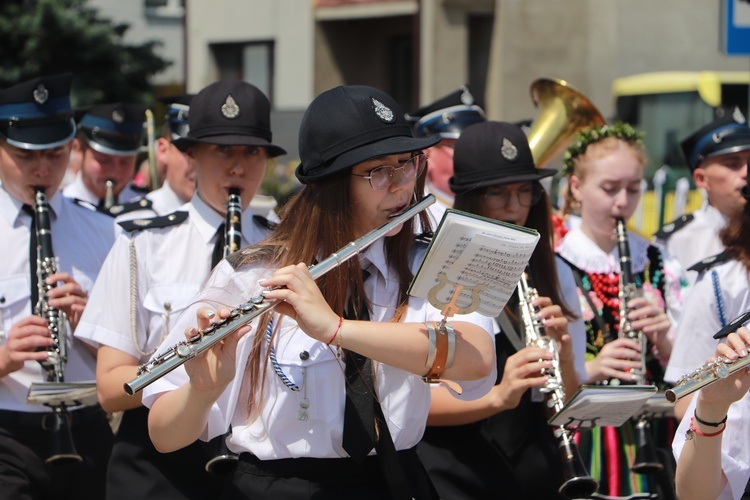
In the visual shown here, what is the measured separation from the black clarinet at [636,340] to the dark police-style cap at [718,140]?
109cm

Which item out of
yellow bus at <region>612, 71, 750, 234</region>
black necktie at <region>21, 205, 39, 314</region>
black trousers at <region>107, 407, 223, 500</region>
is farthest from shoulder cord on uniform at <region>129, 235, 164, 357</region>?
yellow bus at <region>612, 71, 750, 234</region>

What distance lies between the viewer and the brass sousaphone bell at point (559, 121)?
20.8ft

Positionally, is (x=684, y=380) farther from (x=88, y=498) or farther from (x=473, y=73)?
(x=473, y=73)

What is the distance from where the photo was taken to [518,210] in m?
4.70

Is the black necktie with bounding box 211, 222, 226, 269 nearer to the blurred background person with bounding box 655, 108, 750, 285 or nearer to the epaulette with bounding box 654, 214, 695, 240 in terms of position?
the blurred background person with bounding box 655, 108, 750, 285

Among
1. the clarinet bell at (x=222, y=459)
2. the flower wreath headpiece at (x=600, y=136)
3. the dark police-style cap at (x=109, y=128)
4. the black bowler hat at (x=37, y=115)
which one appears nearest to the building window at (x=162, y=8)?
the dark police-style cap at (x=109, y=128)

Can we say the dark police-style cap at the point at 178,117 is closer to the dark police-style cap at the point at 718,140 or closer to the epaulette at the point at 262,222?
the epaulette at the point at 262,222

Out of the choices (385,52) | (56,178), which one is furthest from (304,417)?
(385,52)

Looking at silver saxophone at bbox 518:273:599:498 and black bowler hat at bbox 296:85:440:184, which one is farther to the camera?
silver saxophone at bbox 518:273:599:498

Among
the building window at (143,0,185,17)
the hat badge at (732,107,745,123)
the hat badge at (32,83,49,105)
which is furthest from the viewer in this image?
the building window at (143,0,185,17)

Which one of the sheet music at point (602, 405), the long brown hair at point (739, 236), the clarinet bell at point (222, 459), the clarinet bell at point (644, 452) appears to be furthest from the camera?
the clarinet bell at point (644, 452)

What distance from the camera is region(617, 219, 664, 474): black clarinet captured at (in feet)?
15.9

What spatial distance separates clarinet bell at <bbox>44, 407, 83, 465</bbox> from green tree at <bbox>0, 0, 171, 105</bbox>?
2006 cm

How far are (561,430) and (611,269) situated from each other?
4.82 ft
